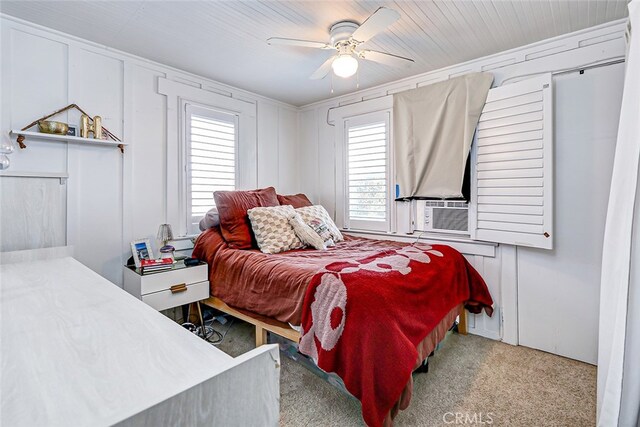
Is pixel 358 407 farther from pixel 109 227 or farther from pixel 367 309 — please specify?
pixel 109 227

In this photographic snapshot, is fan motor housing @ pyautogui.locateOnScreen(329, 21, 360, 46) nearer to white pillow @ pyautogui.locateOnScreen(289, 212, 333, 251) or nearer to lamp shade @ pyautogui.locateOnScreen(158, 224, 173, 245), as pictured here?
white pillow @ pyautogui.locateOnScreen(289, 212, 333, 251)

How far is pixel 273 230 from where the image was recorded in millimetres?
2670

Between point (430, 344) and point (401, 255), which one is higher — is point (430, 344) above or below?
below

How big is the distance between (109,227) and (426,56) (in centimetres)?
305

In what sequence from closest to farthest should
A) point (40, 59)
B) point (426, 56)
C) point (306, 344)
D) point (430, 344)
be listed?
point (306, 344)
point (430, 344)
point (40, 59)
point (426, 56)

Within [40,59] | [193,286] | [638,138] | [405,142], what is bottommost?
[193,286]

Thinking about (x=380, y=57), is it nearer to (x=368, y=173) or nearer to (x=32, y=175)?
(x=368, y=173)

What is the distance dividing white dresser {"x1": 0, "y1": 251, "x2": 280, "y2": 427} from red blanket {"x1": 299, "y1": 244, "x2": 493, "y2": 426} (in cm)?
95

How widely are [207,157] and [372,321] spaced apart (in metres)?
2.45

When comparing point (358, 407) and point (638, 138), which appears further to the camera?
point (358, 407)

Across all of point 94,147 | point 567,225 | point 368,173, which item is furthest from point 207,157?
point 567,225

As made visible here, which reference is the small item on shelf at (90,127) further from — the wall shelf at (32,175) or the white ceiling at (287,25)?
the white ceiling at (287,25)

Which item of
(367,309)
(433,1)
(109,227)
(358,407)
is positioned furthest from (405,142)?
(109,227)

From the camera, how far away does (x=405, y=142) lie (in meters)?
3.04
